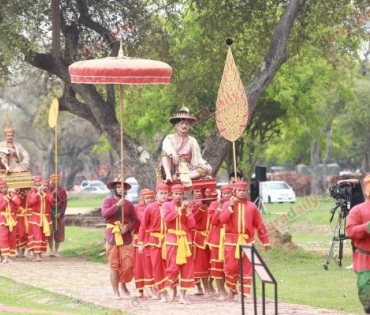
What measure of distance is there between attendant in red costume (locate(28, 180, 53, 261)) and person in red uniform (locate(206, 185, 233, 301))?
817 cm

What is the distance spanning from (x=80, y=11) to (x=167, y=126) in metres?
15.1

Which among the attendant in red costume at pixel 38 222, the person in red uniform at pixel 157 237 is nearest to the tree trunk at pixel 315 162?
the attendant in red costume at pixel 38 222

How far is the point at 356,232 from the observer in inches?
475

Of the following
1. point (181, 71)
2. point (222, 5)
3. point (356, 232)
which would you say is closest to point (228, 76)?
point (356, 232)

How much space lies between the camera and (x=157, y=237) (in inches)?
666

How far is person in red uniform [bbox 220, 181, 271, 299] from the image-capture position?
16.3 metres

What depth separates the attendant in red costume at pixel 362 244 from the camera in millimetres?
12102

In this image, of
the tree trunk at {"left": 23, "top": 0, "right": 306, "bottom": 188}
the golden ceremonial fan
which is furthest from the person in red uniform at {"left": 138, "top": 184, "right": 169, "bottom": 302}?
the tree trunk at {"left": 23, "top": 0, "right": 306, "bottom": 188}

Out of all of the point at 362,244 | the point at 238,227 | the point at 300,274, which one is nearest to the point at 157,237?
the point at 238,227

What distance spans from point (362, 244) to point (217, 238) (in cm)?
534

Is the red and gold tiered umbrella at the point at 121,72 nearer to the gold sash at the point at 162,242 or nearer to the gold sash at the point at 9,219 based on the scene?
the gold sash at the point at 162,242

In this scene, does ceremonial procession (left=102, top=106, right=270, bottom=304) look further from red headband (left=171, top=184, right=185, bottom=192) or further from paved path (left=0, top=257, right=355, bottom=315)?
paved path (left=0, top=257, right=355, bottom=315)

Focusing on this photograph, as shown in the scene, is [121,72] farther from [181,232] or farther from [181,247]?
[181,247]

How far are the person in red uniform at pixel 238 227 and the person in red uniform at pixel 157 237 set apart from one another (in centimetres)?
93
